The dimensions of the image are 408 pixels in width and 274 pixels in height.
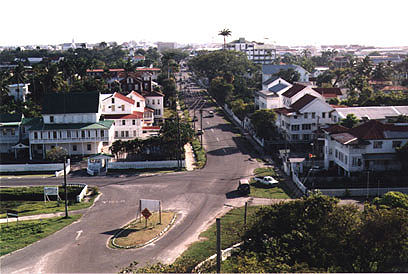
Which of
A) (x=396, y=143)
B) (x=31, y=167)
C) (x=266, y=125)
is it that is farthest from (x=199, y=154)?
(x=396, y=143)

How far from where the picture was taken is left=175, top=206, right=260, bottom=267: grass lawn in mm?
27666

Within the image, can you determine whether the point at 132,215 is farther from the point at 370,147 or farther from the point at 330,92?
the point at 330,92

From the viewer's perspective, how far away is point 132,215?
36688 mm

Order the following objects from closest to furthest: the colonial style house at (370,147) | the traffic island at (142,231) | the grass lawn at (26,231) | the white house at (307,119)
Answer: the traffic island at (142,231) → the grass lawn at (26,231) → the colonial style house at (370,147) → the white house at (307,119)

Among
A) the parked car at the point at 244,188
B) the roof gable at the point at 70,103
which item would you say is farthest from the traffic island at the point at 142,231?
the roof gable at the point at 70,103

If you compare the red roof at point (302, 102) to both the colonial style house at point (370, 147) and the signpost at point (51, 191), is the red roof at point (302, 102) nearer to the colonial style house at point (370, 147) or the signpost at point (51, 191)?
the colonial style house at point (370, 147)

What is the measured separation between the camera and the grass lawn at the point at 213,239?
27666 millimetres

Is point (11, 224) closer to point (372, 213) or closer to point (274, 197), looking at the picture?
point (274, 197)

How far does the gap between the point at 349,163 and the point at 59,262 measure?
95.1ft

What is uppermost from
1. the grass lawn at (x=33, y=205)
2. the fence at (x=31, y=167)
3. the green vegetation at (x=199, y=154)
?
the green vegetation at (x=199, y=154)

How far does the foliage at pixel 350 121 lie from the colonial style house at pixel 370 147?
6264mm

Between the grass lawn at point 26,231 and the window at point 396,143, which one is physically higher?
the window at point 396,143

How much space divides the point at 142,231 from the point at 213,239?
5243mm

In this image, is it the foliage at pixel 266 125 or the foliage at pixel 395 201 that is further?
the foliage at pixel 266 125
